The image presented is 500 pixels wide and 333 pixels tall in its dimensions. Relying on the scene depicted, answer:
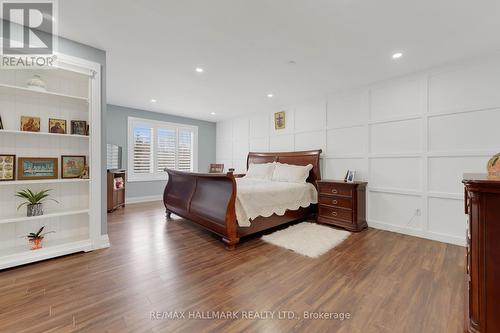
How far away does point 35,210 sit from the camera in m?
2.39

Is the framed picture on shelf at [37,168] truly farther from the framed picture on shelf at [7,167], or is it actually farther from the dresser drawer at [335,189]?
the dresser drawer at [335,189]

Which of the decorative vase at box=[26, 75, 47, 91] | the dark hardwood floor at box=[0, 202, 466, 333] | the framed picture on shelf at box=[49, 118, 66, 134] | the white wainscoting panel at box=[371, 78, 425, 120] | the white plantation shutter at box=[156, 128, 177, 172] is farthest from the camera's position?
the white plantation shutter at box=[156, 128, 177, 172]

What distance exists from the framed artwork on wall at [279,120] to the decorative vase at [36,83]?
4200mm

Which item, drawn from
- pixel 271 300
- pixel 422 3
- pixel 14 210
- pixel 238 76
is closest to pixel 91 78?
pixel 14 210

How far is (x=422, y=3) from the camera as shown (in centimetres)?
190

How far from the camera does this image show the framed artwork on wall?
5211 mm

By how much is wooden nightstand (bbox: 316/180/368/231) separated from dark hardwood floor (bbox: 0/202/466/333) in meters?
0.64

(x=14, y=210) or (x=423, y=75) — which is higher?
(x=423, y=75)

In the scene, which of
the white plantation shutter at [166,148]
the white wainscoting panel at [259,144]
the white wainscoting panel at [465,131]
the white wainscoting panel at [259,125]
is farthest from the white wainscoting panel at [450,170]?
the white plantation shutter at [166,148]

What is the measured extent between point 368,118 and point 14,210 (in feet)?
16.9

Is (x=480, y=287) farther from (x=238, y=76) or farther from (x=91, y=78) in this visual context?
(x=91, y=78)

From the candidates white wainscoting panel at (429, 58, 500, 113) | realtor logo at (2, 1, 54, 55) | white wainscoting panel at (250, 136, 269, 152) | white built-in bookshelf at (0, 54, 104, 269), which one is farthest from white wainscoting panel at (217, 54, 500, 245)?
realtor logo at (2, 1, 54, 55)

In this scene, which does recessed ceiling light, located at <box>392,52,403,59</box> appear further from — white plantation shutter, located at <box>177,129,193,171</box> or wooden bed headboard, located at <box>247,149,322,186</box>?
white plantation shutter, located at <box>177,129,193,171</box>

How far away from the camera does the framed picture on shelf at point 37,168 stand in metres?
2.39
